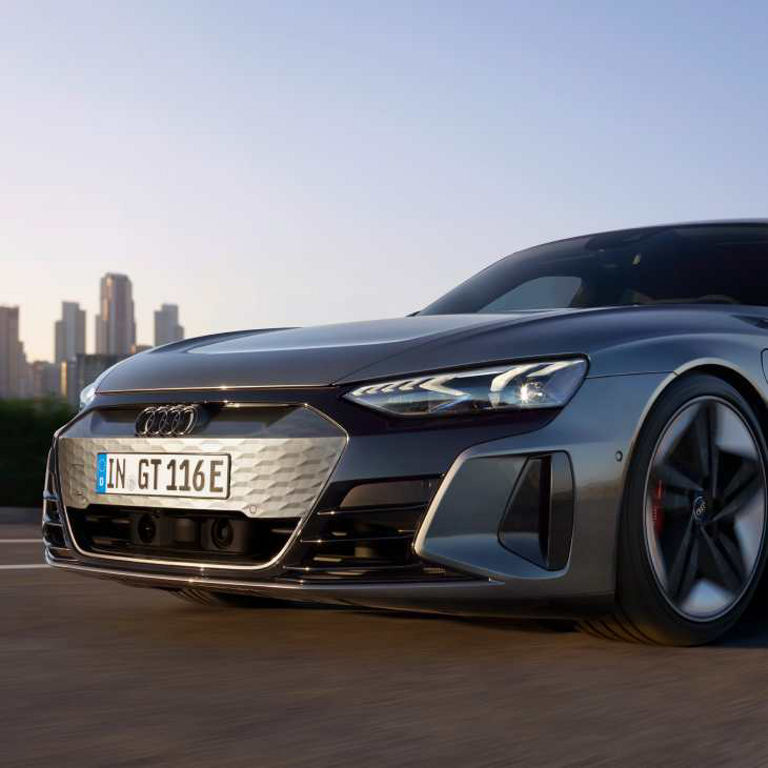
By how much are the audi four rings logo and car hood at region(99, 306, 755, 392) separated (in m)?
0.09

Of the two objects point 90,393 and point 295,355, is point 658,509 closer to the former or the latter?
point 295,355

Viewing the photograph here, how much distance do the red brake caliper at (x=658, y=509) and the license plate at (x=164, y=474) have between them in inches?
45.9

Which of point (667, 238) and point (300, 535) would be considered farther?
point (667, 238)

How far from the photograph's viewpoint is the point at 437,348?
12.9 feet

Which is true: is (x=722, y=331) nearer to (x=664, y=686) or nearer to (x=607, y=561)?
(x=607, y=561)

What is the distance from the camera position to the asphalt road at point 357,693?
9.09 feet

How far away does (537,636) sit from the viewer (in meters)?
4.09

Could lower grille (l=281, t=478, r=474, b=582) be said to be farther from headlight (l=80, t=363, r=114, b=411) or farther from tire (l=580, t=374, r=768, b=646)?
headlight (l=80, t=363, r=114, b=411)

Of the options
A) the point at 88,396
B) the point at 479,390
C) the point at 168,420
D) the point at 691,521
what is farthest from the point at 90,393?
the point at 691,521

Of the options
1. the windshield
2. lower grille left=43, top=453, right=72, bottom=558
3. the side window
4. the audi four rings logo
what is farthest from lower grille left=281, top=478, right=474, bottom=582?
the side window

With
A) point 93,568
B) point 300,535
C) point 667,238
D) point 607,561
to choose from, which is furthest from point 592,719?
point 667,238

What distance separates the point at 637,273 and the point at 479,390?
5.62 feet

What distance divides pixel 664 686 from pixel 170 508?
1439 mm

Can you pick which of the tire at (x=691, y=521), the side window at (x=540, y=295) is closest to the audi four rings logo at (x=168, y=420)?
the tire at (x=691, y=521)
